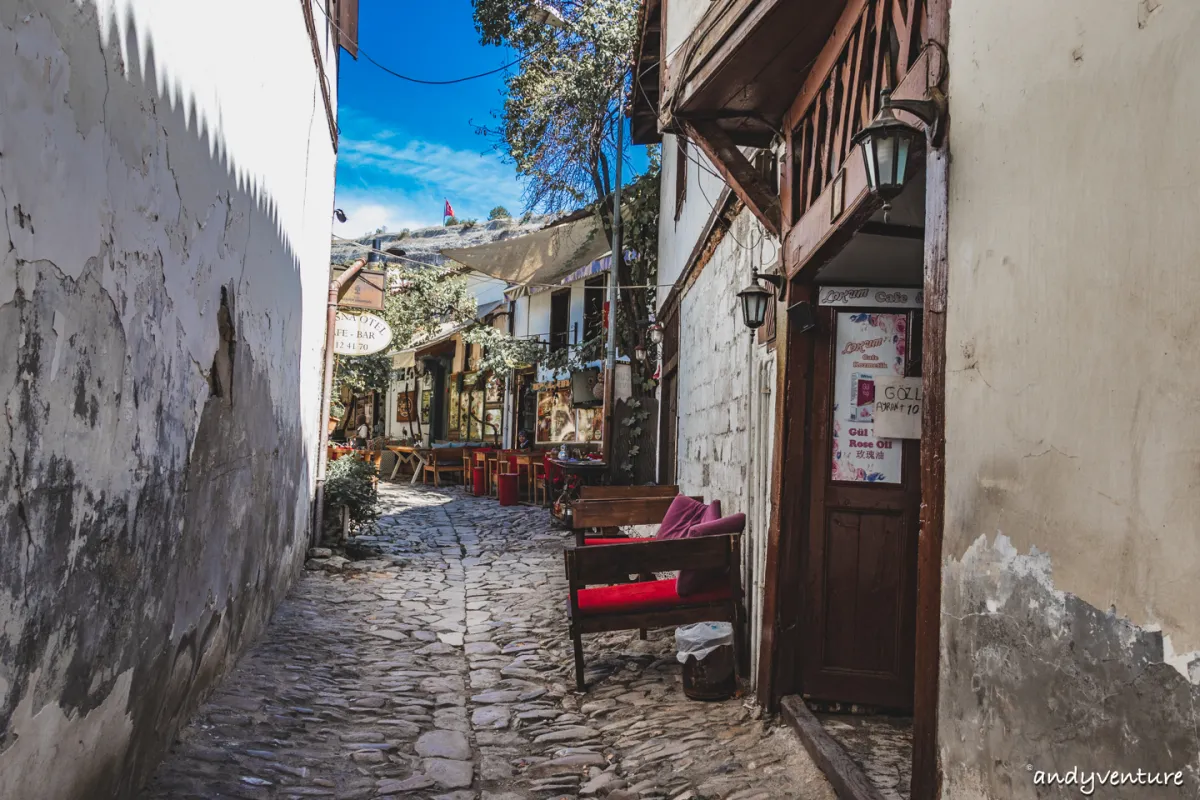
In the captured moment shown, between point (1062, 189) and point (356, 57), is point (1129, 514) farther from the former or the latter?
point (356, 57)

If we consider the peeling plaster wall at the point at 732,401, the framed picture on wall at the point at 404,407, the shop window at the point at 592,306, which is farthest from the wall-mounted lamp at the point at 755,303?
the framed picture on wall at the point at 404,407

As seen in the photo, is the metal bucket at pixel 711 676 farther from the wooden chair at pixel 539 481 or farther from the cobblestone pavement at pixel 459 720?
the wooden chair at pixel 539 481

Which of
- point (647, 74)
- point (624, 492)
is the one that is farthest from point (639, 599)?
point (647, 74)

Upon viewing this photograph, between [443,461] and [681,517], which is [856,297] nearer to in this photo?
[681,517]

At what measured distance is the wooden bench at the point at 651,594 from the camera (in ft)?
16.1

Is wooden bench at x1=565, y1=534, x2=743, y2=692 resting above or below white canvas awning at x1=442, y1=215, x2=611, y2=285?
below

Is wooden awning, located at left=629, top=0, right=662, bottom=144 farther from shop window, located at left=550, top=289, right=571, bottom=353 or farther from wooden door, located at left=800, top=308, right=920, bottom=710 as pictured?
shop window, located at left=550, top=289, right=571, bottom=353

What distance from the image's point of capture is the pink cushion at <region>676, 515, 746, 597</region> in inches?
197

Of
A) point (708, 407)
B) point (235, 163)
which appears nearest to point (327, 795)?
point (235, 163)

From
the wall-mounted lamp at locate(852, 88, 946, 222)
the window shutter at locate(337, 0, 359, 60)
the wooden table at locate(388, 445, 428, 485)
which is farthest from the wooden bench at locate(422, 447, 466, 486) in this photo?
the wall-mounted lamp at locate(852, 88, 946, 222)

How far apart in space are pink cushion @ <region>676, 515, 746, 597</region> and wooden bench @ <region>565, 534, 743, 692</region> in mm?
37

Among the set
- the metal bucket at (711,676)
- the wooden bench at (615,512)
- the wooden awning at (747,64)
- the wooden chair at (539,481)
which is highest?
the wooden awning at (747,64)

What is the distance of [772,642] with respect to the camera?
14.5ft

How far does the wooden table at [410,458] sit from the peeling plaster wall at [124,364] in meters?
15.8
